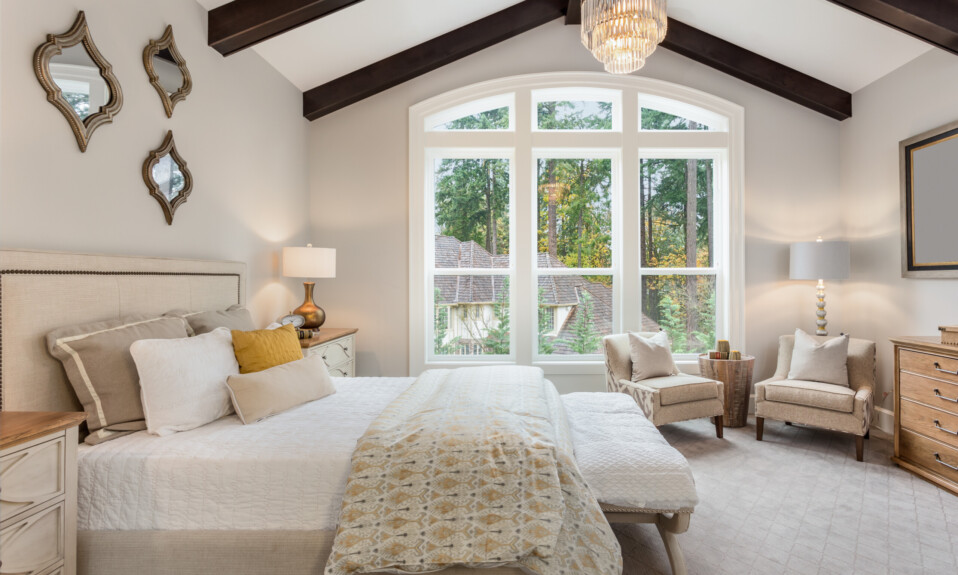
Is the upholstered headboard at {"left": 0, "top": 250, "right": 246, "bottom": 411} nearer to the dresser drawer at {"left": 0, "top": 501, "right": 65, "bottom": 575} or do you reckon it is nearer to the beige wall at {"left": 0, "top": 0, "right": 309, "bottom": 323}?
the beige wall at {"left": 0, "top": 0, "right": 309, "bottom": 323}

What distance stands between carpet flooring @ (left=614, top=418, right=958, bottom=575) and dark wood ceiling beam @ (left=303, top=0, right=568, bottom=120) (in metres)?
3.65

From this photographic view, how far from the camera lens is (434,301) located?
455cm

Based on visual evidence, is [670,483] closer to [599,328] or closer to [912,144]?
[599,328]

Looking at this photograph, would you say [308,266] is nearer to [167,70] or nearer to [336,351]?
[336,351]

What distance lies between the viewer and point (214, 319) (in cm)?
253

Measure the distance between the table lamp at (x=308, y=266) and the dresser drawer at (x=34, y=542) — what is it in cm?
218

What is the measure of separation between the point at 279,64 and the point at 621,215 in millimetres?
3096

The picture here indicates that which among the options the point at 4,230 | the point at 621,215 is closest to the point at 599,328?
the point at 621,215

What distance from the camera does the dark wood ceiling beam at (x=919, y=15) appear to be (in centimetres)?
294

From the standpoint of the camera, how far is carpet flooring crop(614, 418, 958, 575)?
83.3 inches

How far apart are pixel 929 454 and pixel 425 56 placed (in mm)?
4500

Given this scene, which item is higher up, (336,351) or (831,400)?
(336,351)

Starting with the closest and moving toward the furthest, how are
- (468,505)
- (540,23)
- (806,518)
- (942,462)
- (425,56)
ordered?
1. (468,505)
2. (806,518)
3. (942,462)
4. (425,56)
5. (540,23)

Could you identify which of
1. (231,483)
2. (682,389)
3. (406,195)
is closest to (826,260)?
(682,389)
